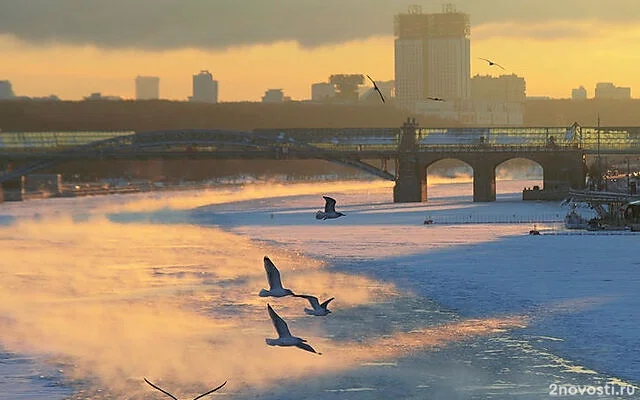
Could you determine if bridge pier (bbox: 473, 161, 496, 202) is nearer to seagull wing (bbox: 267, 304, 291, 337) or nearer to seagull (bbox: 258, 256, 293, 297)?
seagull (bbox: 258, 256, 293, 297)

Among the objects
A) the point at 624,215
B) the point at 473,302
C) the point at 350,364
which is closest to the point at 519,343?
the point at 350,364

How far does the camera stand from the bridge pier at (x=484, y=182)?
5536 inches

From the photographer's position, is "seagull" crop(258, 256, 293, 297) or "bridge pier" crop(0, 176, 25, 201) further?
"bridge pier" crop(0, 176, 25, 201)

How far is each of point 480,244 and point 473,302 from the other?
26038 millimetres

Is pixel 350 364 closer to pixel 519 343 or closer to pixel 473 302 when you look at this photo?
pixel 519 343

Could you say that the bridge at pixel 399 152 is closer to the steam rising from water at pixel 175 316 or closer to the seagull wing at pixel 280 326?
the steam rising from water at pixel 175 316

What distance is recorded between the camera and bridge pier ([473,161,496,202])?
140625 millimetres

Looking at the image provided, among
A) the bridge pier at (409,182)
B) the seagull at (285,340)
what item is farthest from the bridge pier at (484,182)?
the seagull at (285,340)

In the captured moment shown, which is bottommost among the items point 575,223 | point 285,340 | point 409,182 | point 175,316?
point 409,182

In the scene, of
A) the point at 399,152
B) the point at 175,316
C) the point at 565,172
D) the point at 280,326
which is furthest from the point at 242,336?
the point at 399,152

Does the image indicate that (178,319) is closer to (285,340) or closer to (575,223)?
(285,340)

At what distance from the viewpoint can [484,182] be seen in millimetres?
142875

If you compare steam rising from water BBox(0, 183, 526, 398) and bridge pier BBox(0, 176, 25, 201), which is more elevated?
steam rising from water BBox(0, 183, 526, 398)

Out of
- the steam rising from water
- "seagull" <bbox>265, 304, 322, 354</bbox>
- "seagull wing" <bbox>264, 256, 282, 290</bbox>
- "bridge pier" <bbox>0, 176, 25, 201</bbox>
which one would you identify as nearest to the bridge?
"bridge pier" <bbox>0, 176, 25, 201</bbox>
